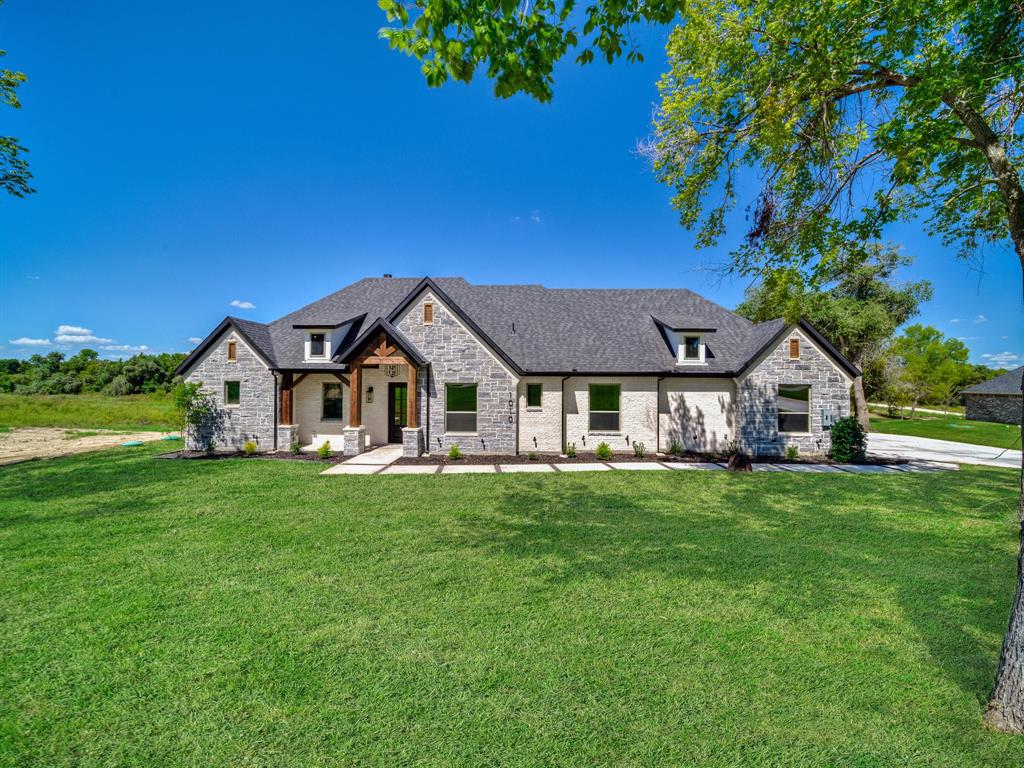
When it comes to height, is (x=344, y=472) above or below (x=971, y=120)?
below

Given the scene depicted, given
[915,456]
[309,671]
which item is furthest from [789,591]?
[915,456]

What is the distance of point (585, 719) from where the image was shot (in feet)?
10.2

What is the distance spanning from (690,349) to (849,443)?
6.31 metres

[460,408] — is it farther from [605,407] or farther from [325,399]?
[325,399]

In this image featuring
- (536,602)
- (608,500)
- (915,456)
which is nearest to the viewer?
(536,602)

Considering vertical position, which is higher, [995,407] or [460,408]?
[460,408]

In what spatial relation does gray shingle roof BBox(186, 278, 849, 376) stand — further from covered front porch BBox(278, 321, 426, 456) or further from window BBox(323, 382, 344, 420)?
→ window BBox(323, 382, 344, 420)

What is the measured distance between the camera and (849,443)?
14938mm

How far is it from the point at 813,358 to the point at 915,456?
5.37 m

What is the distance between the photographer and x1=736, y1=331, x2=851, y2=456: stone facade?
52.0 ft

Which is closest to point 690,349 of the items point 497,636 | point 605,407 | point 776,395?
point 776,395

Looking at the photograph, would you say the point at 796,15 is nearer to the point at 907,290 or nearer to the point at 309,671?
the point at 309,671

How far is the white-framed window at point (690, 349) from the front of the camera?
1661 cm

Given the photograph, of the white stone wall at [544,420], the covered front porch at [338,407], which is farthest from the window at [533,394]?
the covered front porch at [338,407]
